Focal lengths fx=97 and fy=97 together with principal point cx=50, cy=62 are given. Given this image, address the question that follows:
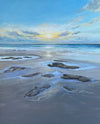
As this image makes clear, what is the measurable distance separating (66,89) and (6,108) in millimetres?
1508

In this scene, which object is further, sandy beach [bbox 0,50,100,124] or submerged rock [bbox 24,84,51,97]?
submerged rock [bbox 24,84,51,97]

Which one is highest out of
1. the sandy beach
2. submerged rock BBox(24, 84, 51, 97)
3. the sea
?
the sea

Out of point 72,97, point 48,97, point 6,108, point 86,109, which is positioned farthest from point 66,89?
point 6,108

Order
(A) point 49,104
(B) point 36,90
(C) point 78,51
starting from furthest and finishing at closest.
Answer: (C) point 78,51, (B) point 36,90, (A) point 49,104

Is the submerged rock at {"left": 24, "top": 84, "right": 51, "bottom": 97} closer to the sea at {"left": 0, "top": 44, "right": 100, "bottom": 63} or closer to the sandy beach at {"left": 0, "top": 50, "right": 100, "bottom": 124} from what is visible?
the sandy beach at {"left": 0, "top": 50, "right": 100, "bottom": 124}

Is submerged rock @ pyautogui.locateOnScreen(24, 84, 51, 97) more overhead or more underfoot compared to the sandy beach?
more overhead

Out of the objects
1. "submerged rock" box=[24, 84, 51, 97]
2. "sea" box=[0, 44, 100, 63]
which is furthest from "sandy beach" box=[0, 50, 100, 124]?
"sea" box=[0, 44, 100, 63]

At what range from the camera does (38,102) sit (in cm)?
199

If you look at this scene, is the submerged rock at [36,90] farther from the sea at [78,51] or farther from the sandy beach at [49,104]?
the sea at [78,51]

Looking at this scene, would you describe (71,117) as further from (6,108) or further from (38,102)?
(6,108)

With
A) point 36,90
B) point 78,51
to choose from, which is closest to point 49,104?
point 36,90

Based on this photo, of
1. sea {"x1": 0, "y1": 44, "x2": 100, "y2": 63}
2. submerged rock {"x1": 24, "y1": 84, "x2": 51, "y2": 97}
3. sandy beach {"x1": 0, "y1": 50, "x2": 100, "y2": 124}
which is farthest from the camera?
sea {"x1": 0, "y1": 44, "x2": 100, "y2": 63}

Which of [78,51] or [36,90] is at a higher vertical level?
[78,51]

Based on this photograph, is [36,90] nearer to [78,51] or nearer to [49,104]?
[49,104]
